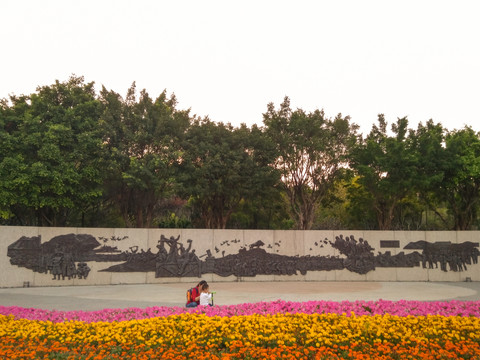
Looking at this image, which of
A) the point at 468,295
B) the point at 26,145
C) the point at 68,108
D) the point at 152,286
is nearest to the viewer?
the point at 468,295

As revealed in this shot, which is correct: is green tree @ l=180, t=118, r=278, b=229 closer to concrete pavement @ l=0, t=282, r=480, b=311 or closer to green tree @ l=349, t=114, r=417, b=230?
green tree @ l=349, t=114, r=417, b=230

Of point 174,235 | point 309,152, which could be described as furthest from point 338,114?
point 174,235

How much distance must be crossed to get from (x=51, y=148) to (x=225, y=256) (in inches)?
393

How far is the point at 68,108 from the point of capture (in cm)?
2136

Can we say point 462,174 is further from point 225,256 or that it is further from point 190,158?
point 190,158

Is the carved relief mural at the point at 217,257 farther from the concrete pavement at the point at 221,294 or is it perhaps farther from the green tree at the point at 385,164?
the green tree at the point at 385,164

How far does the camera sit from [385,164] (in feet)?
77.0

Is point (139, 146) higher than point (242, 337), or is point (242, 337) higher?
point (139, 146)

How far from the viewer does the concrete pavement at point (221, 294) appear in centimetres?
1244

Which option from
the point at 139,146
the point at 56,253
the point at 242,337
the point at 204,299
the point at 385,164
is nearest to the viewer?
the point at 242,337

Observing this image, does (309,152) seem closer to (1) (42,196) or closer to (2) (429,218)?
(1) (42,196)

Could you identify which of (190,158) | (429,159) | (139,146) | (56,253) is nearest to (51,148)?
(139,146)

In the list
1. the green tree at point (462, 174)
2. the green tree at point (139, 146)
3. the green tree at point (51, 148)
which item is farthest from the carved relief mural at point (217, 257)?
the green tree at point (462, 174)

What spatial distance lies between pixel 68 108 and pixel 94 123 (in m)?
1.53
